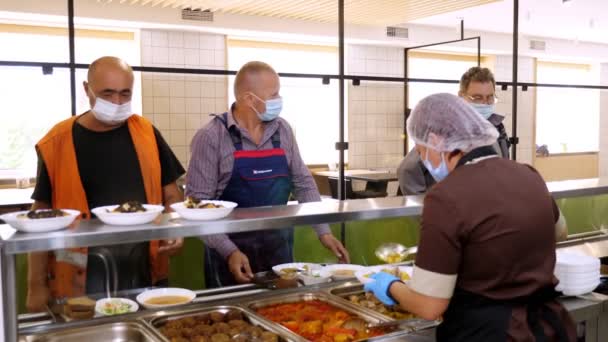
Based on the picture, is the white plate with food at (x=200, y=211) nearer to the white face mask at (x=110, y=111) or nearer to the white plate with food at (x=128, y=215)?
the white plate with food at (x=128, y=215)

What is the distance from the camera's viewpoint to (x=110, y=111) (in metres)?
2.57

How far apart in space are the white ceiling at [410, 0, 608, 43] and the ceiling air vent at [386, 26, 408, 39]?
0.90ft

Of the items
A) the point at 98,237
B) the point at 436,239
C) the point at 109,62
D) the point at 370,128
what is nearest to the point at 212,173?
the point at 109,62

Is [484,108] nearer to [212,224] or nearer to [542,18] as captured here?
[212,224]

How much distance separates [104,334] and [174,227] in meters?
0.45

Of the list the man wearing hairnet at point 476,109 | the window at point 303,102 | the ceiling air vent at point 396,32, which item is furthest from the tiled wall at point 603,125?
the man wearing hairnet at point 476,109

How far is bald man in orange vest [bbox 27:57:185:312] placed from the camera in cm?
246

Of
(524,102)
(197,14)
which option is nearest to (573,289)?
(197,14)

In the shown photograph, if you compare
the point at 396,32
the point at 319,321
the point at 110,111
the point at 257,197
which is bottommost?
the point at 319,321

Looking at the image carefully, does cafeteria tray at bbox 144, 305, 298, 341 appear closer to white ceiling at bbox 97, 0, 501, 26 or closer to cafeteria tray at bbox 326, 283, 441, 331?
cafeteria tray at bbox 326, 283, 441, 331

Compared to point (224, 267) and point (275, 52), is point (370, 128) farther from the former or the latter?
point (224, 267)

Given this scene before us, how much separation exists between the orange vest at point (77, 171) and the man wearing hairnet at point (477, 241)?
1.10 m

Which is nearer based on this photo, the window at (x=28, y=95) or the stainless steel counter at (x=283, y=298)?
the stainless steel counter at (x=283, y=298)

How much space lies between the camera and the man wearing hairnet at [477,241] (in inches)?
60.7
